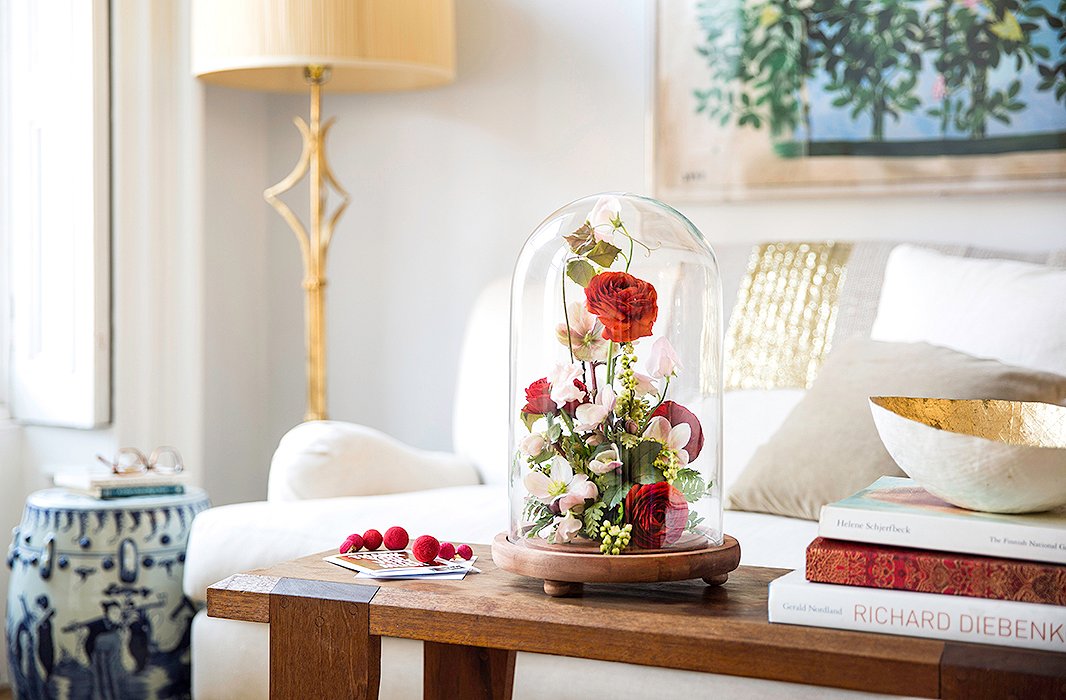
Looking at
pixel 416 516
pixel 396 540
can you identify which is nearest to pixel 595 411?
pixel 396 540

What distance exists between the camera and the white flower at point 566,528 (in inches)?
46.0

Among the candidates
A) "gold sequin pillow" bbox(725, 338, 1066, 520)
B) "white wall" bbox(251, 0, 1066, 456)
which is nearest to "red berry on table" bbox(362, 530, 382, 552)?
"gold sequin pillow" bbox(725, 338, 1066, 520)

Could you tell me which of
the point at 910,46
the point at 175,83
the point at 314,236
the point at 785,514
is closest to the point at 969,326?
the point at 785,514

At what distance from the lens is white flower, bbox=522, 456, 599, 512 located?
116cm

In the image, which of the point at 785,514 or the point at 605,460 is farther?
the point at 785,514

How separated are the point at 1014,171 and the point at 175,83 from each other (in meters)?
1.83

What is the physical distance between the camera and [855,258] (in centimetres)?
242

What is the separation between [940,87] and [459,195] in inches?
45.0

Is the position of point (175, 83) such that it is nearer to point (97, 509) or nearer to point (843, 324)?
point (97, 509)

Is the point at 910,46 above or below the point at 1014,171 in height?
above

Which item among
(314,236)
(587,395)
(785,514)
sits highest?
(314,236)

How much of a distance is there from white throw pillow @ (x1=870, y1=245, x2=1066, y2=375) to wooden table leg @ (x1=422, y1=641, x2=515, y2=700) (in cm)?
103

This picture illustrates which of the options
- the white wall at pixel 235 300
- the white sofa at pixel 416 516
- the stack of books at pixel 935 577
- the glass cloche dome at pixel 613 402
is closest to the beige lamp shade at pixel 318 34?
the white wall at pixel 235 300

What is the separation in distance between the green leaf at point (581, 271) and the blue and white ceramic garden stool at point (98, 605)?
129 cm
